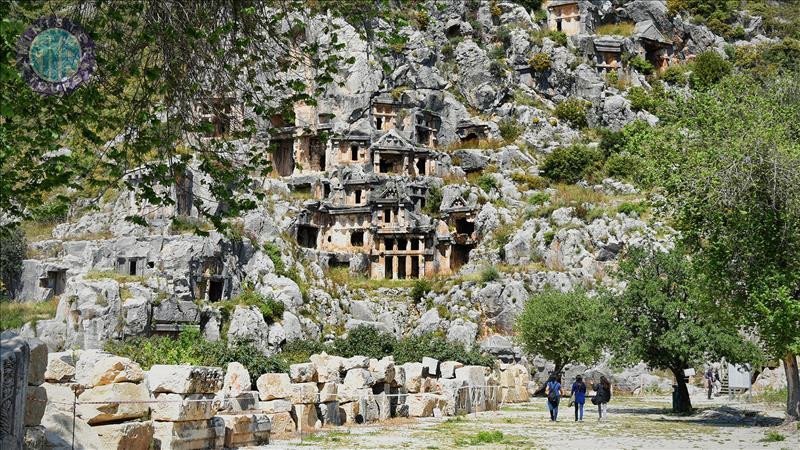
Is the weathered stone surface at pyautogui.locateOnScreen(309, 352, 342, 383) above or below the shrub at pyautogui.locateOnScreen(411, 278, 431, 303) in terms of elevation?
below

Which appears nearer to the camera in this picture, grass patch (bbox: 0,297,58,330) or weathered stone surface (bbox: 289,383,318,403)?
weathered stone surface (bbox: 289,383,318,403)

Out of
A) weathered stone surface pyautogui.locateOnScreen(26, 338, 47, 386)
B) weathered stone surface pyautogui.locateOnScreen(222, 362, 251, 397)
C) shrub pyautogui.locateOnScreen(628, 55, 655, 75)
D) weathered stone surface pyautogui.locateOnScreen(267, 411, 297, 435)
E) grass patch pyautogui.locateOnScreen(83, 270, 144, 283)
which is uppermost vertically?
shrub pyautogui.locateOnScreen(628, 55, 655, 75)

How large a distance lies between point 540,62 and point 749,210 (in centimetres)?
6002

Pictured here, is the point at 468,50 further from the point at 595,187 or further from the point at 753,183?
the point at 753,183

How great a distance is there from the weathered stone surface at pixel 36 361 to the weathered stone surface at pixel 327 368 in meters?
12.0

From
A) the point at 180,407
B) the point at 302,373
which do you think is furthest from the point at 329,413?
the point at 180,407

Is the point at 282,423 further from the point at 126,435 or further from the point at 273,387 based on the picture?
the point at 126,435

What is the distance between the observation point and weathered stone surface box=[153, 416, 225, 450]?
15.1m

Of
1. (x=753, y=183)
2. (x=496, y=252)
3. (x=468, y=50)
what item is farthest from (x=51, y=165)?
(x=468, y=50)

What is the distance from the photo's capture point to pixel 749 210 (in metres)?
23.2

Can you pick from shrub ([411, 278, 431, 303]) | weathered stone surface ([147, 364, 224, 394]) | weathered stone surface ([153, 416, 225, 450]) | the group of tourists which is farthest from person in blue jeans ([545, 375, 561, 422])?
shrub ([411, 278, 431, 303])

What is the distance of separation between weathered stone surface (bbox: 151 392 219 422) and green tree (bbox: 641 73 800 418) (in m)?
14.2

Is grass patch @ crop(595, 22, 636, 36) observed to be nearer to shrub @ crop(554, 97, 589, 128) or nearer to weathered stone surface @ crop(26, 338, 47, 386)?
shrub @ crop(554, 97, 589, 128)

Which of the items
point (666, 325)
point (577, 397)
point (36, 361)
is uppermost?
point (666, 325)
